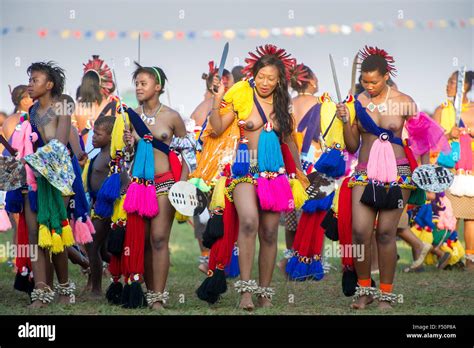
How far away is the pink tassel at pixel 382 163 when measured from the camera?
828 centimetres

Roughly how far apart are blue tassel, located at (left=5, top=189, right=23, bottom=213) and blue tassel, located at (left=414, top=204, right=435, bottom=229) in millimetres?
4912

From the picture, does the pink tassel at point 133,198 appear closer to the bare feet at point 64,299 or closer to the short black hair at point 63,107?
the short black hair at point 63,107

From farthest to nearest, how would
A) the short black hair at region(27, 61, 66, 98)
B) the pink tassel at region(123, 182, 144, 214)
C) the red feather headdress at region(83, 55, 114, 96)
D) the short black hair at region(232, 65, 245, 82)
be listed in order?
the short black hair at region(232, 65, 245, 82) → the red feather headdress at region(83, 55, 114, 96) → the short black hair at region(27, 61, 66, 98) → the pink tassel at region(123, 182, 144, 214)

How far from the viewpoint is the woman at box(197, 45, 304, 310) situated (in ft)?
27.7

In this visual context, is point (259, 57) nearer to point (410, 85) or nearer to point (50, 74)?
point (50, 74)

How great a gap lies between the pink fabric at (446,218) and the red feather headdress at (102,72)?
3.90 m

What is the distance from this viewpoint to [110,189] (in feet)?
28.6

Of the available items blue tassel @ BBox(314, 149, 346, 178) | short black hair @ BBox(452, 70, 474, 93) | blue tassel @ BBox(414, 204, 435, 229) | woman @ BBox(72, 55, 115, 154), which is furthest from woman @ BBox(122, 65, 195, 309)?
short black hair @ BBox(452, 70, 474, 93)

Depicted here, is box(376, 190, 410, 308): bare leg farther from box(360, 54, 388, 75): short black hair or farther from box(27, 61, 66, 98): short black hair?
box(27, 61, 66, 98): short black hair

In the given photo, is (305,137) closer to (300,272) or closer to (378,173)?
(300,272)

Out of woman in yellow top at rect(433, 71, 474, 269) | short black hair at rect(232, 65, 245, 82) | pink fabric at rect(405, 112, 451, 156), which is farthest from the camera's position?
short black hair at rect(232, 65, 245, 82)

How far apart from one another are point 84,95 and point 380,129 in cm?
377

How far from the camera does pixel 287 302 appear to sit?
8953 mm
